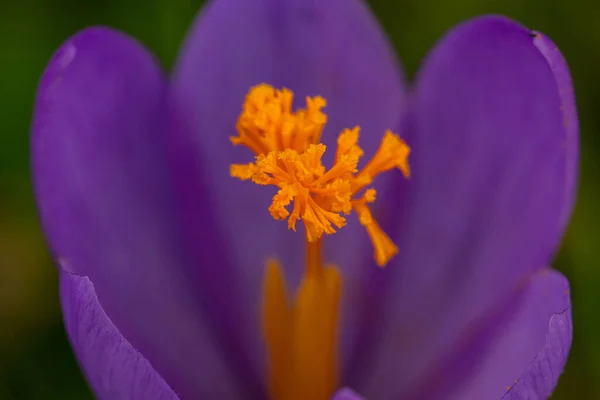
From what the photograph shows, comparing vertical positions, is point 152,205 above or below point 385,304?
above

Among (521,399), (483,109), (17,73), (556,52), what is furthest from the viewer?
(17,73)

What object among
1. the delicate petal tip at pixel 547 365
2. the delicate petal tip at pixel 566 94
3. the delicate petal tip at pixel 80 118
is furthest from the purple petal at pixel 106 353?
the delicate petal tip at pixel 566 94

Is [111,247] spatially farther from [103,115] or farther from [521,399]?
[521,399]

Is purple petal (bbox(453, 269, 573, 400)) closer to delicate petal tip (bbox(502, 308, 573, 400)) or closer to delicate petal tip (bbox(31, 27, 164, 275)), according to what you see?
delicate petal tip (bbox(502, 308, 573, 400))

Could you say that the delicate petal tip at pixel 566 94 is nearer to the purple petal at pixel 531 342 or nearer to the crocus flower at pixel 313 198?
the crocus flower at pixel 313 198

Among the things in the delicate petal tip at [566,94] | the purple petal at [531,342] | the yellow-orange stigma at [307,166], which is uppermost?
the delicate petal tip at [566,94]

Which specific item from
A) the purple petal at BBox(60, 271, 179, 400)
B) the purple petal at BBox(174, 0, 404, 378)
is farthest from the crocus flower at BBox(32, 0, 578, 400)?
the purple petal at BBox(60, 271, 179, 400)

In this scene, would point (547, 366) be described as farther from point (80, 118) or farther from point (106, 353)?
point (80, 118)

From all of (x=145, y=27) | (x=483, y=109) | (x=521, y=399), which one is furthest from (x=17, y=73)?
(x=521, y=399)
